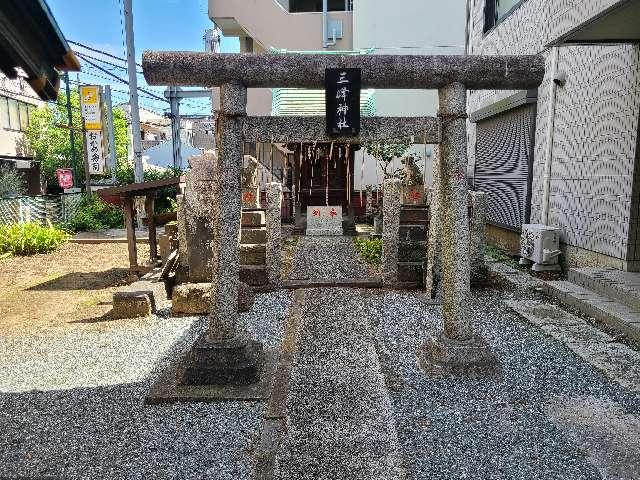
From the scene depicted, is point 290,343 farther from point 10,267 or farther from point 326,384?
point 10,267

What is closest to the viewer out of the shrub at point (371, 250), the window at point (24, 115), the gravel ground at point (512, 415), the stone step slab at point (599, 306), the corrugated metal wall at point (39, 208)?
the gravel ground at point (512, 415)

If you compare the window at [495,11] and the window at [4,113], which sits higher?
the window at [495,11]

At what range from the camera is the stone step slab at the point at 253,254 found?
942cm

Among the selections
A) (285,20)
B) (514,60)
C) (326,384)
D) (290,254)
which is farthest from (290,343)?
(285,20)

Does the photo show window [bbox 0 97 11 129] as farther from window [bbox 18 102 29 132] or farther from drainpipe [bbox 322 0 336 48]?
drainpipe [bbox 322 0 336 48]

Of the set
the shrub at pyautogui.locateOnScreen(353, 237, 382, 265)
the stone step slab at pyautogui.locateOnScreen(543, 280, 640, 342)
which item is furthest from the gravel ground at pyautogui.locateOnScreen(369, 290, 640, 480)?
the shrub at pyautogui.locateOnScreen(353, 237, 382, 265)

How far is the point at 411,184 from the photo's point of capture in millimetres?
14141

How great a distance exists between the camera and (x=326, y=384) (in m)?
4.99

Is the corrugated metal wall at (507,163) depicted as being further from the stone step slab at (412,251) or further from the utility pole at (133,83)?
the utility pole at (133,83)

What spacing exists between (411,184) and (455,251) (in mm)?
9271

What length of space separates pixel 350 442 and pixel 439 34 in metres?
22.1

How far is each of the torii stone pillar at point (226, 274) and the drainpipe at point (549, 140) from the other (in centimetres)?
781

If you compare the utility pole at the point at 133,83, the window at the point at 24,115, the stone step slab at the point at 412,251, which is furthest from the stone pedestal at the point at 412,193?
the window at the point at 24,115

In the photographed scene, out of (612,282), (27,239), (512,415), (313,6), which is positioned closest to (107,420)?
(512,415)
